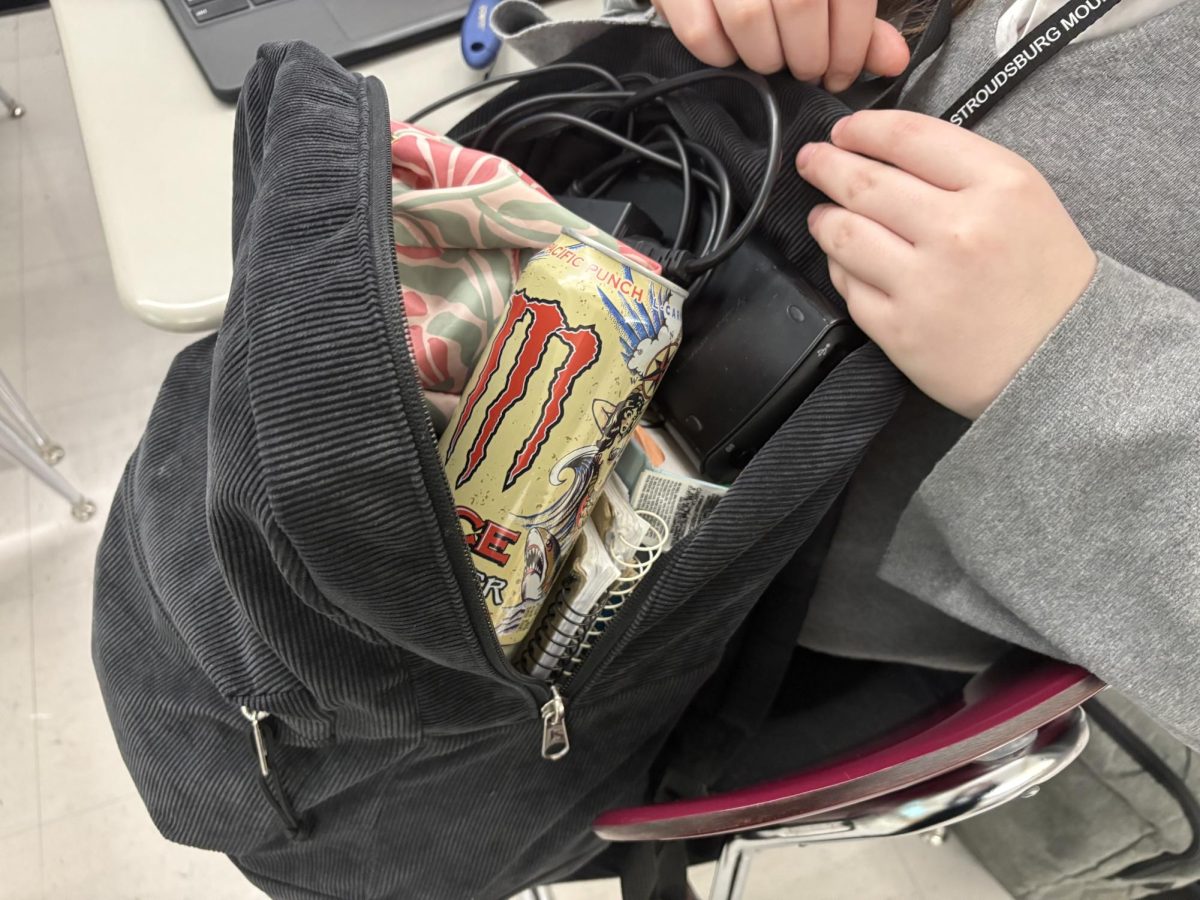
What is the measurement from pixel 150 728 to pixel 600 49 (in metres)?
0.48

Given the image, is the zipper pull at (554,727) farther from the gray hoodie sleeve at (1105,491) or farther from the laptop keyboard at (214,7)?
the laptop keyboard at (214,7)

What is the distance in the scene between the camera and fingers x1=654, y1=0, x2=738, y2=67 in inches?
16.2

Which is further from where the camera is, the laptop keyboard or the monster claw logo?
the laptop keyboard

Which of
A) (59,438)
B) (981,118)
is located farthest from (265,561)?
(59,438)

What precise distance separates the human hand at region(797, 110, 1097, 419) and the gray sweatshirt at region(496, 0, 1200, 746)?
0.01m

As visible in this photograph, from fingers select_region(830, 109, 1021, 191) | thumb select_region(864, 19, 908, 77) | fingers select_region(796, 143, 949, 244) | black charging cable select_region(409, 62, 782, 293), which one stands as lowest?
black charging cable select_region(409, 62, 782, 293)

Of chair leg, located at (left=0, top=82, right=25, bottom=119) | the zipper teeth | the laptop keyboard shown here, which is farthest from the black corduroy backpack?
chair leg, located at (left=0, top=82, right=25, bottom=119)

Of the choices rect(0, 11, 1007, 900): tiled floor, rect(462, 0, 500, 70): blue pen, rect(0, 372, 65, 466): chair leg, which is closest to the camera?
rect(462, 0, 500, 70): blue pen

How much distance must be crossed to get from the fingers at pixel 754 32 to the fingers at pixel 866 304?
115 millimetres

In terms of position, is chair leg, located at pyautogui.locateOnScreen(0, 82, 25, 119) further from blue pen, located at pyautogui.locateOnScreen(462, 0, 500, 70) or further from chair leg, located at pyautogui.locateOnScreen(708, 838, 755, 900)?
chair leg, located at pyautogui.locateOnScreen(708, 838, 755, 900)

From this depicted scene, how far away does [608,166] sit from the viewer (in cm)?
47

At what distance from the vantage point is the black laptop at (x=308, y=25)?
2.02 feet

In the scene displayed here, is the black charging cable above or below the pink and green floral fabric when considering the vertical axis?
above

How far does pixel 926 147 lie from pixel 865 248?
0.05 m
